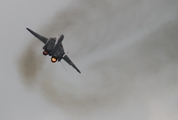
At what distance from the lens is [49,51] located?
131625 millimetres

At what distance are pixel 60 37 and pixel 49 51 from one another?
24.3 feet

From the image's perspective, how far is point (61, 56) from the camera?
134 meters

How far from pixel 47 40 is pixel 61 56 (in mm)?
8755

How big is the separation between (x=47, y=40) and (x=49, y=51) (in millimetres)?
4967

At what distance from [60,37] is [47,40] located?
653 centimetres

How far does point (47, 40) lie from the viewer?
5246 inches

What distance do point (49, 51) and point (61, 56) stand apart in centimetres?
563

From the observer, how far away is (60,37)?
13012cm

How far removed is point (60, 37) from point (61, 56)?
8.54m
